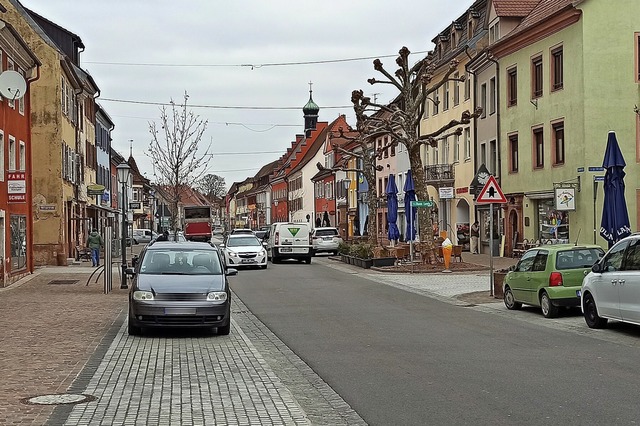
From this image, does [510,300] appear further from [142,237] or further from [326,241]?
[142,237]

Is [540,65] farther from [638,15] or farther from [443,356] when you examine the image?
[443,356]

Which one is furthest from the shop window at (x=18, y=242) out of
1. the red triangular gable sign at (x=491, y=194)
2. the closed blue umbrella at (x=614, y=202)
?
the closed blue umbrella at (x=614, y=202)

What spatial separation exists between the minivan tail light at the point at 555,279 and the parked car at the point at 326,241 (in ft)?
118

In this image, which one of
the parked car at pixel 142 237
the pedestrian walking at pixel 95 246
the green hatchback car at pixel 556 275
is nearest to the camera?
the green hatchback car at pixel 556 275

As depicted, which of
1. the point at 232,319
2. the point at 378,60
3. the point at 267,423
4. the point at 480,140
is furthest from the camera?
the point at 480,140

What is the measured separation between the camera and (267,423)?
327 inches

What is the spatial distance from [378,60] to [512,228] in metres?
12.6

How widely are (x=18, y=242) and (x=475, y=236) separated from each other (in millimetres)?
25163

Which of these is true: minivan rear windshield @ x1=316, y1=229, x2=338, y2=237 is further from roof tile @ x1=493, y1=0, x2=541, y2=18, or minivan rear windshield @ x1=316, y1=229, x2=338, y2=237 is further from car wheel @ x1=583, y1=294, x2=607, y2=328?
car wheel @ x1=583, y1=294, x2=607, y2=328

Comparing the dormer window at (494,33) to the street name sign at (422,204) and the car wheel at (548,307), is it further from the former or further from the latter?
the car wheel at (548,307)

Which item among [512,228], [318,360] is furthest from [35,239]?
[318,360]

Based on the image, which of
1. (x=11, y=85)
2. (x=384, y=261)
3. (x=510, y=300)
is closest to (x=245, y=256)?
(x=384, y=261)

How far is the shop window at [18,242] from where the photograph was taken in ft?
101

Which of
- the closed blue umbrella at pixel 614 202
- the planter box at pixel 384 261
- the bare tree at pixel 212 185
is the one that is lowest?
the planter box at pixel 384 261
